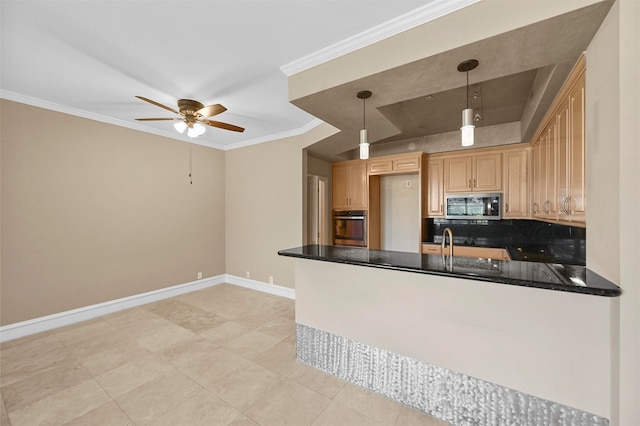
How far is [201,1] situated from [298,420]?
290cm

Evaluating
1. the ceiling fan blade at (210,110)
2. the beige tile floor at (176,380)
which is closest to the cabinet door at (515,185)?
the beige tile floor at (176,380)

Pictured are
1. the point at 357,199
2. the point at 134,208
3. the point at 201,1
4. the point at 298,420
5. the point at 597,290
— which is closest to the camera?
the point at 597,290

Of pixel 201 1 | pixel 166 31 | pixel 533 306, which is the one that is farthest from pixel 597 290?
pixel 166 31

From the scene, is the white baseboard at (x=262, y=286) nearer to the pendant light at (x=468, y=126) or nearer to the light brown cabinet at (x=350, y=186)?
the light brown cabinet at (x=350, y=186)

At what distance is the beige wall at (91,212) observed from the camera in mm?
3068

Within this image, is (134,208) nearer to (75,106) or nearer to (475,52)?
(75,106)

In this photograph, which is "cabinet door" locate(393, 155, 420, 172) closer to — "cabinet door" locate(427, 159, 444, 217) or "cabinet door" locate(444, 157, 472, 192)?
"cabinet door" locate(427, 159, 444, 217)

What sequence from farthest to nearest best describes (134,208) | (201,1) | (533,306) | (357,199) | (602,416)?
(357,199) < (134,208) < (201,1) < (533,306) < (602,416)

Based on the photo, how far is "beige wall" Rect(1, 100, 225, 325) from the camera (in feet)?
10.1

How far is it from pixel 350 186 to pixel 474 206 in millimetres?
2082

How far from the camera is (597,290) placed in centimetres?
127

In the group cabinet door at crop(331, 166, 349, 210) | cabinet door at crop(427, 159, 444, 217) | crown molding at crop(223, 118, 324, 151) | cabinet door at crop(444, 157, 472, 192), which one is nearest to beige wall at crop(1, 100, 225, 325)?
crown molding at crop(223, 118, 324, 151)

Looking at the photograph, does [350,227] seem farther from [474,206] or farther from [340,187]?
[474,206]

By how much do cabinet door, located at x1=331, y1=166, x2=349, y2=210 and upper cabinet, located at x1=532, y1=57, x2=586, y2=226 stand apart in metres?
2.88
